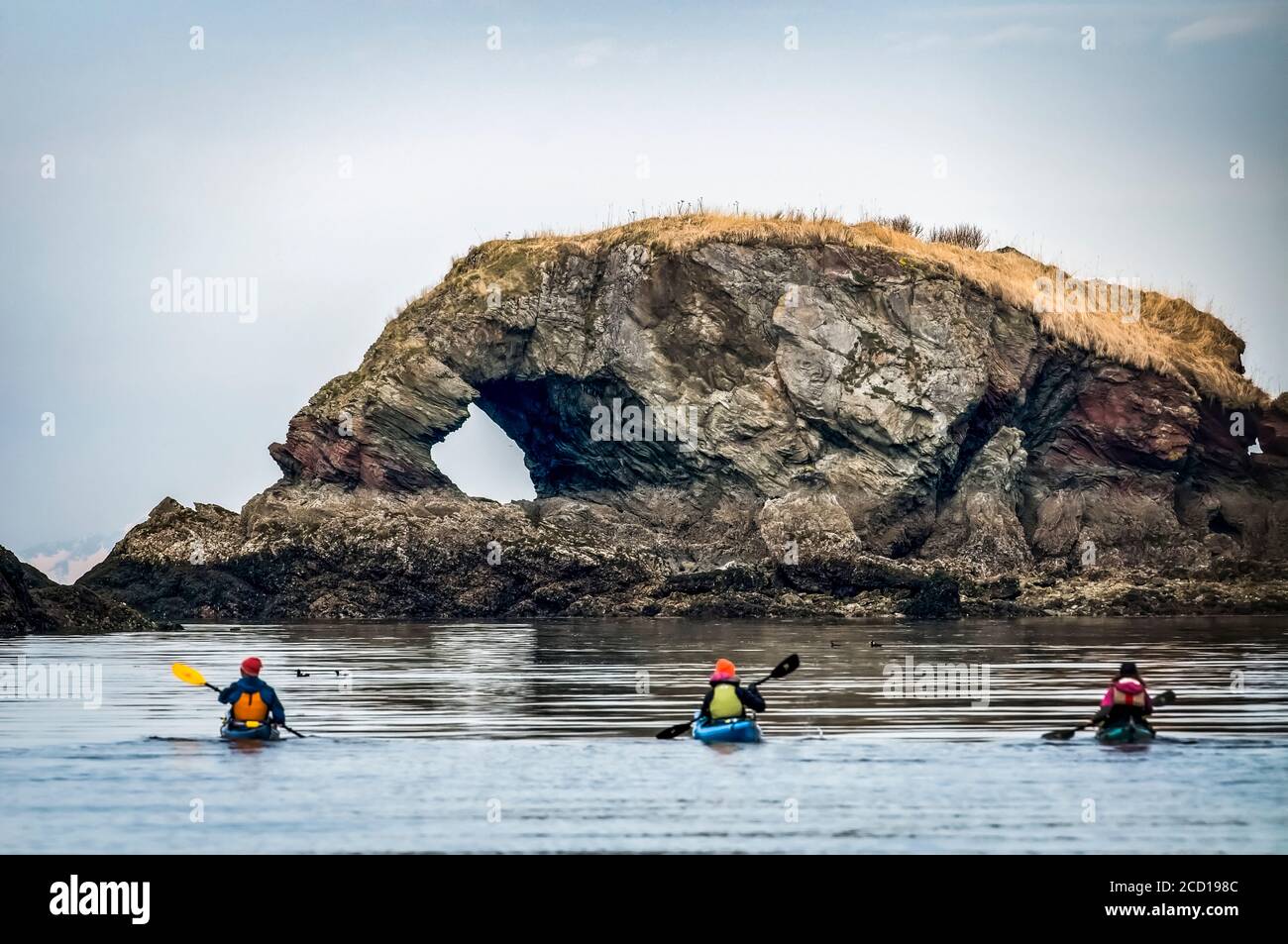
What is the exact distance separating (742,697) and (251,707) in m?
8.12

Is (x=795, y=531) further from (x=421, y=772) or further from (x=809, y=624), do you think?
(x=421, y=772)

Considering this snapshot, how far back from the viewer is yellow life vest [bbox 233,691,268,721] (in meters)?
30.8

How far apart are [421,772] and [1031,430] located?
239 ft

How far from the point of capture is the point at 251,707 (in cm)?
3091

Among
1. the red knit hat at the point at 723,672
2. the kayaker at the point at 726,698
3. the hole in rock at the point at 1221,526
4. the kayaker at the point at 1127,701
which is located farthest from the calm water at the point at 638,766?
the hole in rock at the point at 1221,526

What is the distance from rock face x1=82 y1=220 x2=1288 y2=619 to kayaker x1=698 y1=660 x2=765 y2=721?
49.0 metres

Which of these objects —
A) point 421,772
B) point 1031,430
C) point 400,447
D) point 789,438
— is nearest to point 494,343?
point 400,447

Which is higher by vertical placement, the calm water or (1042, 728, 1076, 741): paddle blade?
(1042, 728, 1076, 741): paddle blade

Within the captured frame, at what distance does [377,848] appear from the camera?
21.4 metres

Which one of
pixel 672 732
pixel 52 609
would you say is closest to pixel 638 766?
pixel 672 732

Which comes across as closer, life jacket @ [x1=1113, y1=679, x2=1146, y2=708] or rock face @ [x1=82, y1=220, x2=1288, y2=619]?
life jacket @ [x1=1113, y1=679, x2=1146, y2=708]

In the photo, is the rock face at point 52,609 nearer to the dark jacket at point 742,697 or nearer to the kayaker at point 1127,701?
the dark jacket at point 742,697
